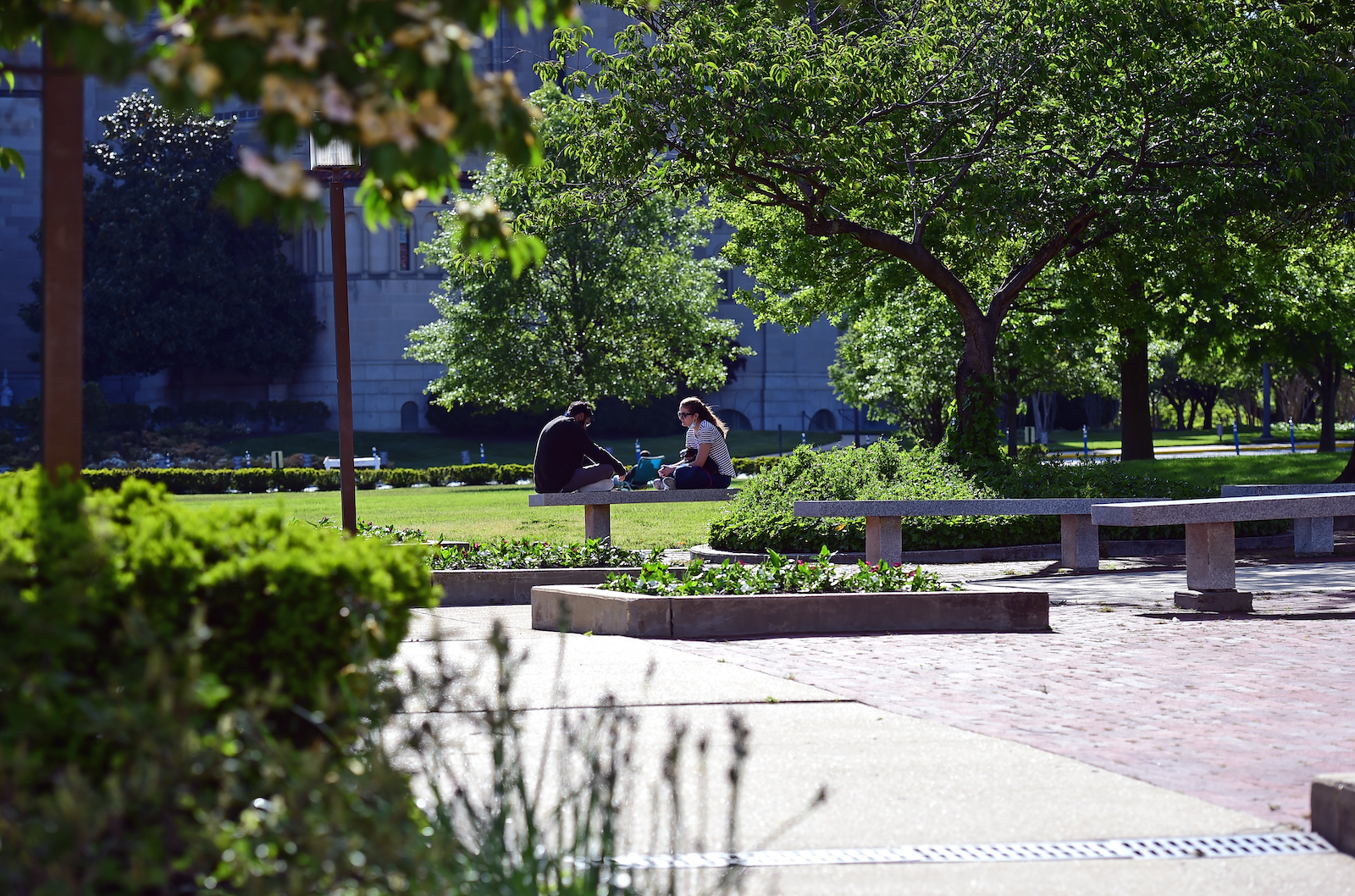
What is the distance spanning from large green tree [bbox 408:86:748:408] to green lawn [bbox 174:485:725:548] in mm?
14829

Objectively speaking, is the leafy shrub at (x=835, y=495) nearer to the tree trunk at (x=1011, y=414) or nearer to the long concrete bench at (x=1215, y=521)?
the long concrete bench at (x=1215, y=521)

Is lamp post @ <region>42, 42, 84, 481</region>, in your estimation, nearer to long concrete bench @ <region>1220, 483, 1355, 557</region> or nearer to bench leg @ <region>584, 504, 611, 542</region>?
bench leg @ <region>584, 504, 611, 542</region>

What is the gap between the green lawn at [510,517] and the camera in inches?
761

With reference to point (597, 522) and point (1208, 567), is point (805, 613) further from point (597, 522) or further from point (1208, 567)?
point (597, 522)

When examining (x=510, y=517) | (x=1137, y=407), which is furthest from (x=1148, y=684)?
(x=1137, y=407)

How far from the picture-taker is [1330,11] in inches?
776

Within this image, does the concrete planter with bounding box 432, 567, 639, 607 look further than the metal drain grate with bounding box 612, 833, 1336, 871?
Yes

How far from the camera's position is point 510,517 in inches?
918

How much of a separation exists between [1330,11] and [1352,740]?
16997 mm

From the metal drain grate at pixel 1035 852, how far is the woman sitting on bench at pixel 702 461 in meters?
10.8

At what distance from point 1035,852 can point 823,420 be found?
229 ft

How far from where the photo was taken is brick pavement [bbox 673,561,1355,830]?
5.43 m

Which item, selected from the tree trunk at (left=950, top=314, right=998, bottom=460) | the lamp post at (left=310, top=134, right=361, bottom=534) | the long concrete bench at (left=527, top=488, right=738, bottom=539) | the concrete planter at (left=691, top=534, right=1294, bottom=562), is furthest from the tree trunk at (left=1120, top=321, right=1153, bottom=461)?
the lamp post at (left=310, top=134, right=361, bottom=534)

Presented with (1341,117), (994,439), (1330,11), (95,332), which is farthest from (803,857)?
(95,332)
